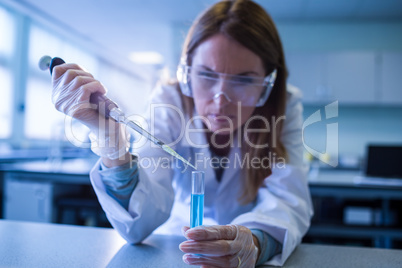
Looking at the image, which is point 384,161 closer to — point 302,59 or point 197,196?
point 302,59

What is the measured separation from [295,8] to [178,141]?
363 centimetres

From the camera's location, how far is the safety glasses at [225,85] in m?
1.03

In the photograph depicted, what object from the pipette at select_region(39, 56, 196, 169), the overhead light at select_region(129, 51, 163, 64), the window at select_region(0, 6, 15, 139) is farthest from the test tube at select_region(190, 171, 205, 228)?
the overhead light at select_region(129, 51, 163, 64)

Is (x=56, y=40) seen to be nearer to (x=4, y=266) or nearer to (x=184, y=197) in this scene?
(x=184, y=197)

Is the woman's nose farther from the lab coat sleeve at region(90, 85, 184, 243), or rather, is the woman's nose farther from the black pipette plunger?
the black pipette plunger

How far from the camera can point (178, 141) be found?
1249mm

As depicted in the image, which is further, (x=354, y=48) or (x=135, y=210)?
(x=354, y=48)

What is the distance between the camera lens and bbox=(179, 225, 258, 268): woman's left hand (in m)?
0.65

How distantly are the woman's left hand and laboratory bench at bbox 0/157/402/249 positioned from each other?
1.79 m

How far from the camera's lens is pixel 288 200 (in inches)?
41.6

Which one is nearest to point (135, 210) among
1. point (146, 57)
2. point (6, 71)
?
point (6, 71)

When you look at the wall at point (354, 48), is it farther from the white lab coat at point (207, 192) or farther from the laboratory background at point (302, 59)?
the white lab coat at point (207, 192)

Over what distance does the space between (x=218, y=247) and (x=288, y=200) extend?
46 centimetres

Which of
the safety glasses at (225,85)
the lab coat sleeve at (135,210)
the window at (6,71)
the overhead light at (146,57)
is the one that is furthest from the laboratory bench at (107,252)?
the overhead light at (146,57)
